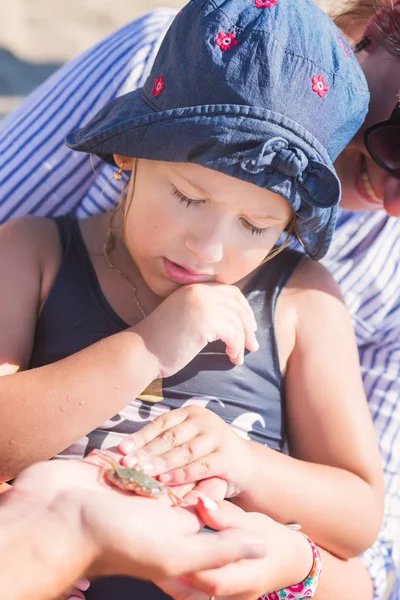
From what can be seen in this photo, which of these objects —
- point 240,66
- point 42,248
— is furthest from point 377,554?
point 240,66

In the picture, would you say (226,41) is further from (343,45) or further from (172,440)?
(172,440)

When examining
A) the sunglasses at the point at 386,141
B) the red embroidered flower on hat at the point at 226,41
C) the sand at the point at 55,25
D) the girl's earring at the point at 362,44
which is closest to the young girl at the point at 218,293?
the red embroidered flower on hat at the point at 226,41

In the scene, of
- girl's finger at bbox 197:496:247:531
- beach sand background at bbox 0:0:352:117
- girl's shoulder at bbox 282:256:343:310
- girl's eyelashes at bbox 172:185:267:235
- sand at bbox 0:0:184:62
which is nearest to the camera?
girl's finger at bbox 197:496:247:531

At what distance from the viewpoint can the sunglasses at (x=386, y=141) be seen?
6.08 ft

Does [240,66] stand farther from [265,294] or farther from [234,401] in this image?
[234,401]

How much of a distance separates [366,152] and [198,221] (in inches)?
20.3

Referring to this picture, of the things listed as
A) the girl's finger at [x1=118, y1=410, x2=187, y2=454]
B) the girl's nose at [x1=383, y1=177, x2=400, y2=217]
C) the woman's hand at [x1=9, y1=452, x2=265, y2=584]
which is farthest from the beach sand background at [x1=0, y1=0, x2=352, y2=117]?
the woman's hand at [x1=9, y1=452, x2=265, y2=584]

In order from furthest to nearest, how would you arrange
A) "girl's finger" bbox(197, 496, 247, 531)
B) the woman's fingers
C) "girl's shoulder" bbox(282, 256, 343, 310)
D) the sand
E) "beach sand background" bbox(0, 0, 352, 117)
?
1. the sand
2. "beach sand background" bbox(0, 0, 352, 117)
3. "girl's shoulder" bbox(282, 256, 343, 310)
4. "girl's finger" bbox(197, 496, 247, 531)
5. the woman's fingers

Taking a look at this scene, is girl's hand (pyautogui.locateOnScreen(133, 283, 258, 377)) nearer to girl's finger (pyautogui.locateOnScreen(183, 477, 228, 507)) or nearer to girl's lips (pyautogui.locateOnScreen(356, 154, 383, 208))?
girl's finger (pyautogui.locateOnScreen(183, 477, 228, 507))

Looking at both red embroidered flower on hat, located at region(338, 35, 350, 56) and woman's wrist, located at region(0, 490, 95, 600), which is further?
red embroidered flower on hat, located at region(338, 35, 350, 56)

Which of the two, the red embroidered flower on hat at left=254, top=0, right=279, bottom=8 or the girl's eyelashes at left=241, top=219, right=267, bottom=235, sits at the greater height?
the red embroidered flower on hat at left=254, top=0, right=279, bottom=8

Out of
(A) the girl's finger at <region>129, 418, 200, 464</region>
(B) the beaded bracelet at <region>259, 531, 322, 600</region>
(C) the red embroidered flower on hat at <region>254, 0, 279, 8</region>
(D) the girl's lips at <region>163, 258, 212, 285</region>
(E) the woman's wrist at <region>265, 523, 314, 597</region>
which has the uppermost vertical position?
(C) the red embroidered flower on hat at <region>254, 0, 279, 8</region>

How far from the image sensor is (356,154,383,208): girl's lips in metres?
2.06

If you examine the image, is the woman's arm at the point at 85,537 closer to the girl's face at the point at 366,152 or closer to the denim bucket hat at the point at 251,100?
the denim bucket hat at the point at 251,100
